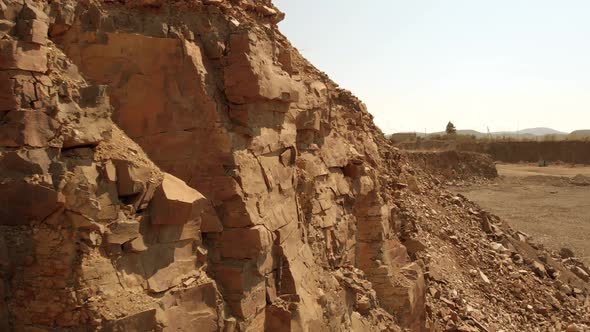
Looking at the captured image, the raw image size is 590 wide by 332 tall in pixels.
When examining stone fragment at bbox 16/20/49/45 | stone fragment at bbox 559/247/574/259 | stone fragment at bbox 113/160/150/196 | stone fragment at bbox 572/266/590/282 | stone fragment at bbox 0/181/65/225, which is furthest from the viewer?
stone fragment at bbox 559/247/574/259

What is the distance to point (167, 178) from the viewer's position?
491 centimetres

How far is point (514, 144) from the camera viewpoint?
53.2m

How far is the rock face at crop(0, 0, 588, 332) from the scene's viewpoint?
400 cm

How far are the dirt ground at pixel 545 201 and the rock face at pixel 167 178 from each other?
1599cm

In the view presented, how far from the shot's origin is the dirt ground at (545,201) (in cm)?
2339

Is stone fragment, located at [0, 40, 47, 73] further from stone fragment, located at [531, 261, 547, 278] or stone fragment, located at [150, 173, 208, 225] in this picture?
stone fragment, located at [531, 261, 547, 278]

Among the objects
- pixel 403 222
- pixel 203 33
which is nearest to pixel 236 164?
pixel 203 33

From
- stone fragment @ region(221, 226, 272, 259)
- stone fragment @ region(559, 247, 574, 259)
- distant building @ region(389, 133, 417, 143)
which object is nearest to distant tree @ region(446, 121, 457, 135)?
distant building @ region(389, 133, 417, 143)

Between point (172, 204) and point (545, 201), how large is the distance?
32.4 metres

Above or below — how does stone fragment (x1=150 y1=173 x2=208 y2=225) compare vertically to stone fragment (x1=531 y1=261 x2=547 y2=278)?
above

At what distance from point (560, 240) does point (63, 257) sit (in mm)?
22443

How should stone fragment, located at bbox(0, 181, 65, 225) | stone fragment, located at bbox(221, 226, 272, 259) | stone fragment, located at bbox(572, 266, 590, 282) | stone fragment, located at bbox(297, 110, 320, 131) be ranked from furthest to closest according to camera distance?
stone fragment, located at bbox(572, 266, 590, 282) → stone fragment, located at bbox(297, 110, 320, 131) → stone fragment, located at bbox(221, 226, 272, 259) → stone fragment, located at bbox(0, 181, 65, 225)

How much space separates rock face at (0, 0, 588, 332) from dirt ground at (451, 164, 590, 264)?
629 inches

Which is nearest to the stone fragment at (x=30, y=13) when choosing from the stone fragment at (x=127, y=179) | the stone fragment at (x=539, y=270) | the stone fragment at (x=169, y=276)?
the stone fragment at (x=127, y=179)
